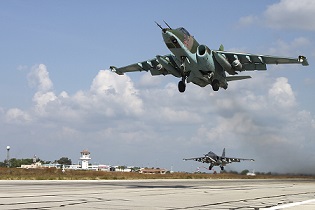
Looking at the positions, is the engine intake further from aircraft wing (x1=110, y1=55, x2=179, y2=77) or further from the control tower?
the control tower

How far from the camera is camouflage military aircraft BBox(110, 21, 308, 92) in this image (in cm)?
3294

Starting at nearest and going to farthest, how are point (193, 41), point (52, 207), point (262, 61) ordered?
1. point (52, 207)
2. point (193, 41)
3. point (262, 61)

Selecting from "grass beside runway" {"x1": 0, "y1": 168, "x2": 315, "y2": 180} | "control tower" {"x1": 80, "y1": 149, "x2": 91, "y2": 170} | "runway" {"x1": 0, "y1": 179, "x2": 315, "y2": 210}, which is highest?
"control tower" {"x1": 80, "y1": 149, "x2": 91, "y2": 170}

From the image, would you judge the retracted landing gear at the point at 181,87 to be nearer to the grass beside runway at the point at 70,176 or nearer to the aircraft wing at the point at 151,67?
the aircraft wing at the point at 151,67

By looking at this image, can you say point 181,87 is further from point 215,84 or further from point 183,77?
point 215,84

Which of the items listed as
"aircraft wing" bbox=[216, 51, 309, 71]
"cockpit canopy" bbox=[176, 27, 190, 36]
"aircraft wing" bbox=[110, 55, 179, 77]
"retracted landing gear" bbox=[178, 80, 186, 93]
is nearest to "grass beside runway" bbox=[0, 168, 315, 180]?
"aircraft wing" bbox=[110, 55, 179, 77]

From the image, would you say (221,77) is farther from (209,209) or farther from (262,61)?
(209,209)

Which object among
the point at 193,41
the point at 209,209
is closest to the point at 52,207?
the point at 209,209

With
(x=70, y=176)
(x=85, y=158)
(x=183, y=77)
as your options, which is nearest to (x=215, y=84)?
(x=183, y=77)

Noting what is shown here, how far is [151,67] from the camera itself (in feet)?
136

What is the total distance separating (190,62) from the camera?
1347 inches

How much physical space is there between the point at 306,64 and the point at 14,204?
2706cm

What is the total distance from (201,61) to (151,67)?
8.08 m

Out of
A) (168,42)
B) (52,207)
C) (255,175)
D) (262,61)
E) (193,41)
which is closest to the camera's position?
(52,207)
